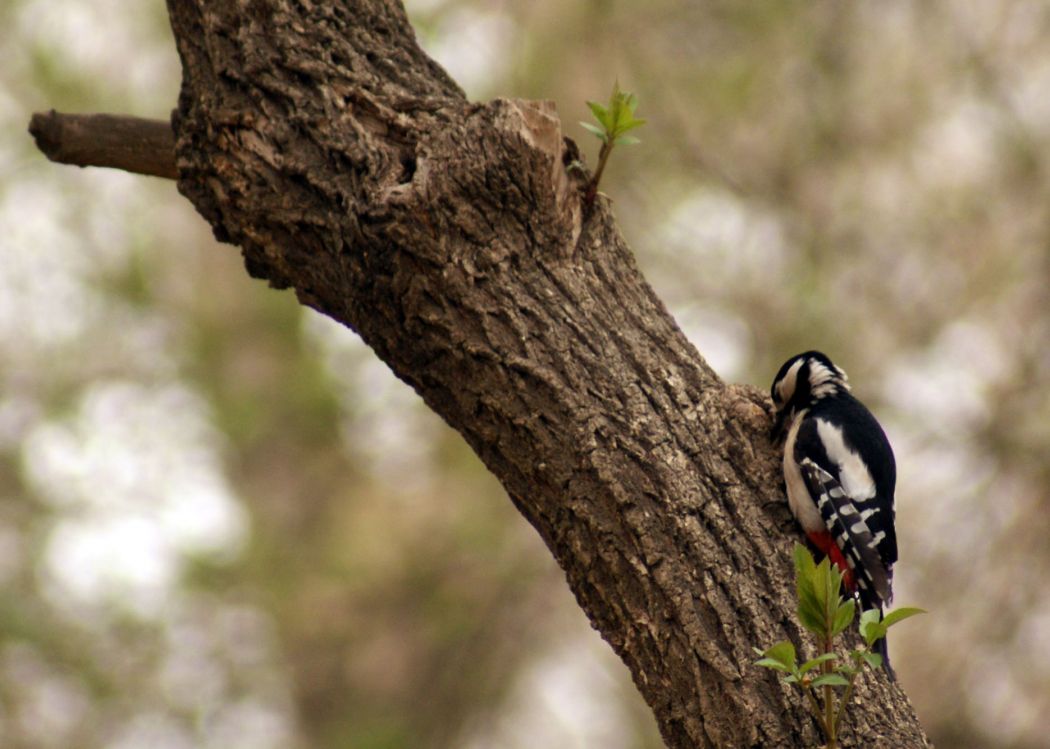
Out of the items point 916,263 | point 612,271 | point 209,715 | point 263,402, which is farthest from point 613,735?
point 612,271

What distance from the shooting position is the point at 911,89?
6.93 metres

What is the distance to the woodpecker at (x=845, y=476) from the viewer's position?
285 centimetres

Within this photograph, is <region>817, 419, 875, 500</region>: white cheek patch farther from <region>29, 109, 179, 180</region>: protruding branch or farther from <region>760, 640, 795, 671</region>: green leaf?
<region>29, 109, 179, 180</region>: protruding branch

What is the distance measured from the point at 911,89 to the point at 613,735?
16.9 ft

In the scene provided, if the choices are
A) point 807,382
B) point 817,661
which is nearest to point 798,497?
point 817,661

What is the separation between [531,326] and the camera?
2.19 m

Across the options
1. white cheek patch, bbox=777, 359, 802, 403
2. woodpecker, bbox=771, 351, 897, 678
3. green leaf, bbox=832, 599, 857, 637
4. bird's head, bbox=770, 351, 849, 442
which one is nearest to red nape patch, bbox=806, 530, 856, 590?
woodpecker, bbox=771, 351, 897, 678

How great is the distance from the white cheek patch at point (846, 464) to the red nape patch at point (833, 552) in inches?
6.6

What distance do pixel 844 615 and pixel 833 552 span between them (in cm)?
117

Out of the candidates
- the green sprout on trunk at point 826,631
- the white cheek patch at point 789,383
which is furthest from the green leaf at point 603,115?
the white cheek patch at point 789,383

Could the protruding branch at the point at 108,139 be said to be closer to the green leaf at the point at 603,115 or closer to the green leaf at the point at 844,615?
the green leaf at the point at 603,115

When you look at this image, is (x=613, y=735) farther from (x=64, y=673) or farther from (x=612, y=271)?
(x=612, y=271)

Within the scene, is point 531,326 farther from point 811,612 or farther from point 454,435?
point 454,435

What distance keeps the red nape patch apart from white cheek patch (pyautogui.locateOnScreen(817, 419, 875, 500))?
17 centimetres
